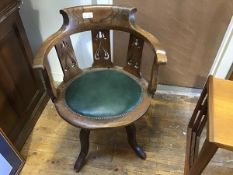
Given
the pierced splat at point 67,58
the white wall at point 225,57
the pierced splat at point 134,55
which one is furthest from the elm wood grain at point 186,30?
the pierced splat at point 67,58

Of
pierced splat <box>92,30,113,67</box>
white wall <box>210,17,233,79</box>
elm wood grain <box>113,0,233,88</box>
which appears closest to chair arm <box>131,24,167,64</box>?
pierced splat <box>92,30,113,67</box>

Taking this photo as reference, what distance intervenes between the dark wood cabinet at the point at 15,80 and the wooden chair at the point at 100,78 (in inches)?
10.7

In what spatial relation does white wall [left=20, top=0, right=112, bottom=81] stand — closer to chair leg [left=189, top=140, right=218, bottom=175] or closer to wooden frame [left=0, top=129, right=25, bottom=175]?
wooden frame [left=0, top=129, right=25, bottom=175]

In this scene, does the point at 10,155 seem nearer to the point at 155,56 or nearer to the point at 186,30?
the point at 155,56

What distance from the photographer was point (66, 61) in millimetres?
1257

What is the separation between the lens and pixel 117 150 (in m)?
1.45

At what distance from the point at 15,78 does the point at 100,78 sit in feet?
1.71

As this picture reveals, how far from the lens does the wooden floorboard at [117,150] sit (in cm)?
135

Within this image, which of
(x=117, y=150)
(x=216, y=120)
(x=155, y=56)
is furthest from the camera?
(x=117, y=150)

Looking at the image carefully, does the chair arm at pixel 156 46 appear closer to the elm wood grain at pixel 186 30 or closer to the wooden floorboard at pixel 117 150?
the elm wood grain at pixel 186 30

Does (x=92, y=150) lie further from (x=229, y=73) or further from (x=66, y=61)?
(x=229, y=73)

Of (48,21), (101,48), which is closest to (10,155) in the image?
(101,48)

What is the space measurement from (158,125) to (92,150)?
0.49m

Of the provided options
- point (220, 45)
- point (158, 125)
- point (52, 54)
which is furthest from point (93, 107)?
point (220, 45)
